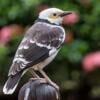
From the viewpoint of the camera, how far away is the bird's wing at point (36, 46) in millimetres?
3650

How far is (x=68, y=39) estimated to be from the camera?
20.6 feet

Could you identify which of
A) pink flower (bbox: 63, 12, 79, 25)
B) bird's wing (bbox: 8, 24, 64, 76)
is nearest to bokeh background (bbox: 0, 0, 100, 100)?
pink flower (bbox: 63, 12, 79, 25)

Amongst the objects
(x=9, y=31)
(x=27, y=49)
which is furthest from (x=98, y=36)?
(x=27, y=49)

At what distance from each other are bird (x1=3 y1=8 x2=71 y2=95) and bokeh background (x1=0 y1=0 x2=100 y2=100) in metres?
2.08

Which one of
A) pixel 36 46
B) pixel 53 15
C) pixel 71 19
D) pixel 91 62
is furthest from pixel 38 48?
pixel 71 19

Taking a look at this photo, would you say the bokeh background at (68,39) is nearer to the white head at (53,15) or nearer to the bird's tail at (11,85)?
the white head at (53,15)

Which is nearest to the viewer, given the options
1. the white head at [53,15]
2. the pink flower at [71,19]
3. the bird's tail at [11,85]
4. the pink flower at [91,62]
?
the bird's tail at [11,85]

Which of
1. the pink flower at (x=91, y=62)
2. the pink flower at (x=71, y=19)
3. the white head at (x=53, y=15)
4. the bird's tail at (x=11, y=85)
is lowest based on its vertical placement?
the pink flower at (x=91, y=62)

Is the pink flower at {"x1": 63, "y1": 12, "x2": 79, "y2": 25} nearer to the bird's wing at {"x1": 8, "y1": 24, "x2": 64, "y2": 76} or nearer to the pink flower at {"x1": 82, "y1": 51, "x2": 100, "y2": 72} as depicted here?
the pink flower at {"x1": 82, "y1": 51, "x2": 100, "y2": 72}

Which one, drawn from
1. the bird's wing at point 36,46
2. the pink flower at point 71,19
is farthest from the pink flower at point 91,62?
the bird's wing at point 36,46

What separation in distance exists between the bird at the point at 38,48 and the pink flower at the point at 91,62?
1825 mm

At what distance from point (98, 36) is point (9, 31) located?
3.20 feet

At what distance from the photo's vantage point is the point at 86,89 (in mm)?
6727

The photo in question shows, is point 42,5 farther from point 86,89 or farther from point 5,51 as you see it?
point 86,89
